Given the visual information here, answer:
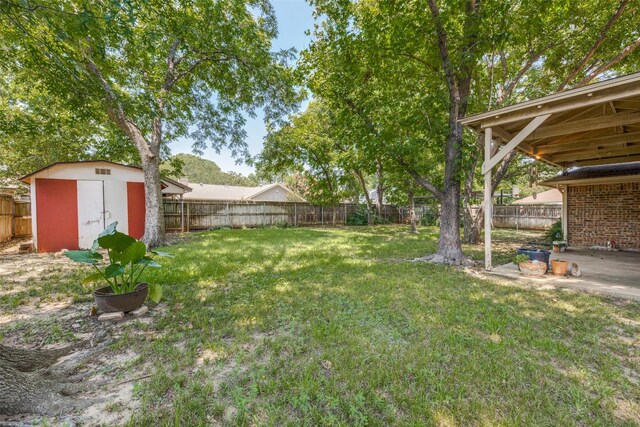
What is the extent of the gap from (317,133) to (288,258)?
11.2 metres

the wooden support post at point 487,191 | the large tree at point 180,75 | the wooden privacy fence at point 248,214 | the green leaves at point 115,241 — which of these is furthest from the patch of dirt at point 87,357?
the wooden privacy fence at point 248,214

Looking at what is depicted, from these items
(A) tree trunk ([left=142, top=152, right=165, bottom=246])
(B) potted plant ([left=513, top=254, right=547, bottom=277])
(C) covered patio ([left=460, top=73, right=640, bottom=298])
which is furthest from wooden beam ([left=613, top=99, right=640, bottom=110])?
(A) tree trunk ([left=142, top=152, right=165, bottom=246])

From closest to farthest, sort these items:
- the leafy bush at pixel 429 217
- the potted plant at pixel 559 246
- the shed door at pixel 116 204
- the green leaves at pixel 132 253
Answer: the green leaves at pixel 132 253
the potted plant at pixel 559 246
the shed door at pixel 116 204
the leafy bush at pixel 429 217

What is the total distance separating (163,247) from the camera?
7.96 metres

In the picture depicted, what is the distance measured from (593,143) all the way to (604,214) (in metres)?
2.87

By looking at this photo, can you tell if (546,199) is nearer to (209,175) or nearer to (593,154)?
(593,154)

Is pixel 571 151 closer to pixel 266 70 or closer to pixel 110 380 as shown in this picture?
pixel 266 70

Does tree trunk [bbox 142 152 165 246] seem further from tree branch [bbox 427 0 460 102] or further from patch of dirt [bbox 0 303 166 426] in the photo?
tree branch [bbox 427 0 460 102]

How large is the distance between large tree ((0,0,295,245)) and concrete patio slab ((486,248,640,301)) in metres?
8.10

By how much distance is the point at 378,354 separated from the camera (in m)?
2.33

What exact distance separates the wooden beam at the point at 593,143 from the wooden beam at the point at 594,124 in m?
1.75

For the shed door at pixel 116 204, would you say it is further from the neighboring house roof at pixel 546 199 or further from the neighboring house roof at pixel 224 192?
the neighboring house roof at pixel 546 199

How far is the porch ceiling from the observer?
3.98 metres

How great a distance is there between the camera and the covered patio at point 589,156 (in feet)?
14.3
